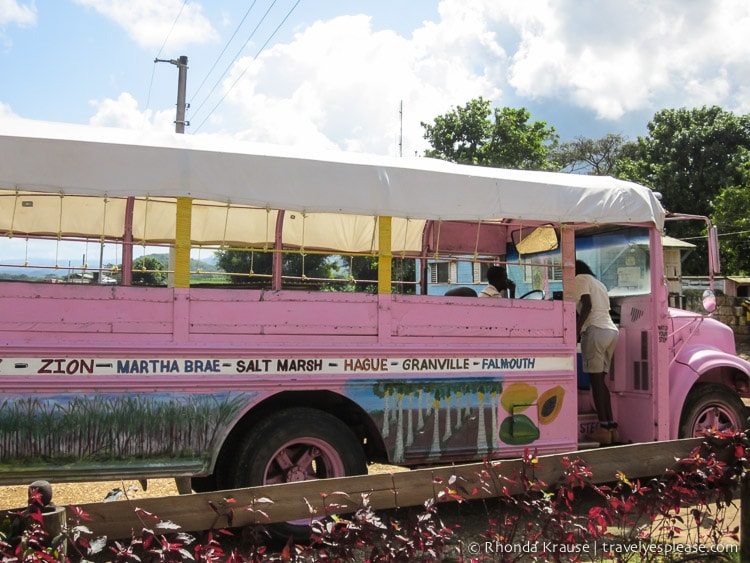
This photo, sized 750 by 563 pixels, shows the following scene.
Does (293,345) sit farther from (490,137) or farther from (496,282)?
(490,137)

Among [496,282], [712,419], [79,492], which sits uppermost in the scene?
[496,282]

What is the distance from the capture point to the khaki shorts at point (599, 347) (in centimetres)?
565

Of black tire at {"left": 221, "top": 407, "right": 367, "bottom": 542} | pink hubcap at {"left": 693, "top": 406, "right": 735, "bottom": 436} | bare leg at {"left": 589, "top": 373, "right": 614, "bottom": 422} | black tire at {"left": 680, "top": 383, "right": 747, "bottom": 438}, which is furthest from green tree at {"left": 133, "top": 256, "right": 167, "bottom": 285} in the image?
pink hubcap at {"left": 693, "top": 406, "right": 735, "bottom": 436}

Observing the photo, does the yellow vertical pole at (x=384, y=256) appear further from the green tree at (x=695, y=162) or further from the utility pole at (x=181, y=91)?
the green tree at (x=695, y=162)

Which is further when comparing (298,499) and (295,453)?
(295,453)

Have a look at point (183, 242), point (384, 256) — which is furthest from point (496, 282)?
point (183, 242)

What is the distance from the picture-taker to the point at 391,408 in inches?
176

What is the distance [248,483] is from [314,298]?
121 centimetres

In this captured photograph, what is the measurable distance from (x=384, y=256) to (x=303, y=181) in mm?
748

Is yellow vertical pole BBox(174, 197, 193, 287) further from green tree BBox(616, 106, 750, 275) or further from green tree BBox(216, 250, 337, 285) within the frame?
green tree BBox(616, 106, 750, 275)

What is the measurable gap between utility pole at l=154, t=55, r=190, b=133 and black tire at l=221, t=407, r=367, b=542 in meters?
11.2

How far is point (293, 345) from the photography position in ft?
14.0

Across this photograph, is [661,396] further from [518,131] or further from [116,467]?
[518,131]

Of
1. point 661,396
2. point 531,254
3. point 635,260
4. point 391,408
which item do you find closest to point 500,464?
point 391,408
